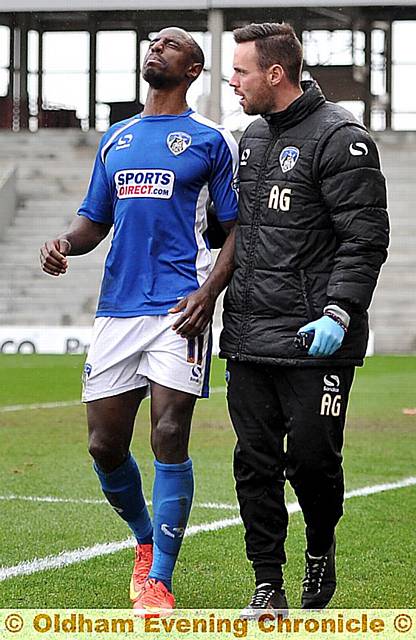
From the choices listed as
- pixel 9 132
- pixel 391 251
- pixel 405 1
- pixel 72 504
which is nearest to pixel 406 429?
pixel 72 504

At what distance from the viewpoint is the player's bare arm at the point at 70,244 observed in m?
4.89

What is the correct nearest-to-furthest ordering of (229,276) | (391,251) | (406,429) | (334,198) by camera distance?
1. (334,198)
2. (229,276)
3. (406,429)
4. (391,251)

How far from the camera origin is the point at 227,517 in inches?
271

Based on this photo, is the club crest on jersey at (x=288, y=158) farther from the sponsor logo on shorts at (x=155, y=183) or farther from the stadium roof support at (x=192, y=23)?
the stadium roof support at (x=192, y=23)

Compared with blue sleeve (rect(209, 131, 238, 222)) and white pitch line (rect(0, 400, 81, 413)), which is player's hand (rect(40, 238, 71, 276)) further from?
white pitch line (rect(0, 400, 81, 413))

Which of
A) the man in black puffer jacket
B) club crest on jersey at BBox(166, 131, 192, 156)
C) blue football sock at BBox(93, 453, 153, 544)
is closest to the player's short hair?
the man in black puffer jacket

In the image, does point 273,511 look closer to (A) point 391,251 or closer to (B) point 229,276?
(B) point 229,276

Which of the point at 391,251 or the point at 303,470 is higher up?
the point at 303,470

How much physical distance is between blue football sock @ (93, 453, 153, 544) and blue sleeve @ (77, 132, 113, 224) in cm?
89

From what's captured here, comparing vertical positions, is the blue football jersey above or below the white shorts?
above

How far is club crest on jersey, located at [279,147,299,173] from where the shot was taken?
4531 millimetres

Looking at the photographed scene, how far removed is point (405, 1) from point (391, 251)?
5889mm

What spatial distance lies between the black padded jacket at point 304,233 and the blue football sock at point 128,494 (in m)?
0.66

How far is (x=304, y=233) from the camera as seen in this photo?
452 centimetres
